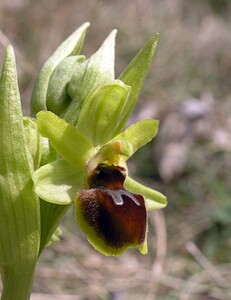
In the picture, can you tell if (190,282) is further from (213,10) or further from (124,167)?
(213,10)

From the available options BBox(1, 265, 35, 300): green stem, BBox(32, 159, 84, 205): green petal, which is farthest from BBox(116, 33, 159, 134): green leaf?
BBox(1, 265, 35, 300): green stem

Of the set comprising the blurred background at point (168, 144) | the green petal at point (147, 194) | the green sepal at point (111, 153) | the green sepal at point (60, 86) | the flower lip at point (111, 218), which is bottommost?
the blurred background at point (168, 144)

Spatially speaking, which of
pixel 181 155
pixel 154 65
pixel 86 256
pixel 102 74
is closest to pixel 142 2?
pixel 154 65

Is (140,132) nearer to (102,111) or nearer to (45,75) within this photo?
(102,111)

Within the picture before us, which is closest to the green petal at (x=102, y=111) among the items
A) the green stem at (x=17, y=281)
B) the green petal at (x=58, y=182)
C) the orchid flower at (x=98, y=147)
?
the orchid flower at (x=98, y=147)

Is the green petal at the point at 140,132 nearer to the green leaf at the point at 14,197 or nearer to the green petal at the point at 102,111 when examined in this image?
the green petal at the point at 102,111

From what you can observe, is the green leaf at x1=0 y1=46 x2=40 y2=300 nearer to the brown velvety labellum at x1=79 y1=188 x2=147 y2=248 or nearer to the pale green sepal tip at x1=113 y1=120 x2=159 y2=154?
the brown velvety labellum at x1=79 y1=188 x2=147 y2=248
